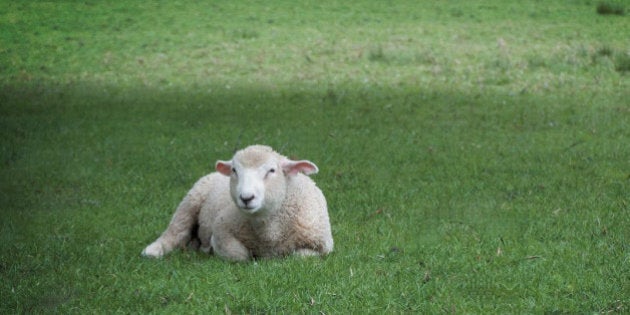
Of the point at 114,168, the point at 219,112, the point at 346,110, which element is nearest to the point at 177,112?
the point at 219,112

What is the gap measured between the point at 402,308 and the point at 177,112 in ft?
32.6

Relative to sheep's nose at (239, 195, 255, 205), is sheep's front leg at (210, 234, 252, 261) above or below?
below

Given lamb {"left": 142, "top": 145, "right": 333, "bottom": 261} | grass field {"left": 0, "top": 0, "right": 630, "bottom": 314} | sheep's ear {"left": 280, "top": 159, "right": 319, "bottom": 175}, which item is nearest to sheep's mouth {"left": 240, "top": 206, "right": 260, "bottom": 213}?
lamb {"left": 142, "top": 145, "right": 333, "bottom": 261}

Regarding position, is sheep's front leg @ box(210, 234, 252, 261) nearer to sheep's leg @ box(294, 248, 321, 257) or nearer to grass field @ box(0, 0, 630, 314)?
grass field @ box(0, 0, 630, 314)

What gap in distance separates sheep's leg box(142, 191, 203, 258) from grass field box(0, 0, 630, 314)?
0.20 m

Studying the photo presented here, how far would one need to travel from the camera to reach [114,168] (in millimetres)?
10898

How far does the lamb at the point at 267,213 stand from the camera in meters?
6.40

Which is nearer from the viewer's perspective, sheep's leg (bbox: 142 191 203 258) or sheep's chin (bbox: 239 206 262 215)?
sheep's chin (bbox: 239 206 262 215)

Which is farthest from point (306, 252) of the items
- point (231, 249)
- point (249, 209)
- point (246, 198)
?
point (246, 198)

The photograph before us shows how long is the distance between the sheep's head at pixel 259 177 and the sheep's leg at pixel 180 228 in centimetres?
78

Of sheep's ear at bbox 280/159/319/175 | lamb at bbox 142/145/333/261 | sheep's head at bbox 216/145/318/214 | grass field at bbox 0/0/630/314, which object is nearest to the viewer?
grass field at bbox 0/0/630/314

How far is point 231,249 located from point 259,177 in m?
0.67

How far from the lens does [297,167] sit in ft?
22.3

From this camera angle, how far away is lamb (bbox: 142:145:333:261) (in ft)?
21.0
